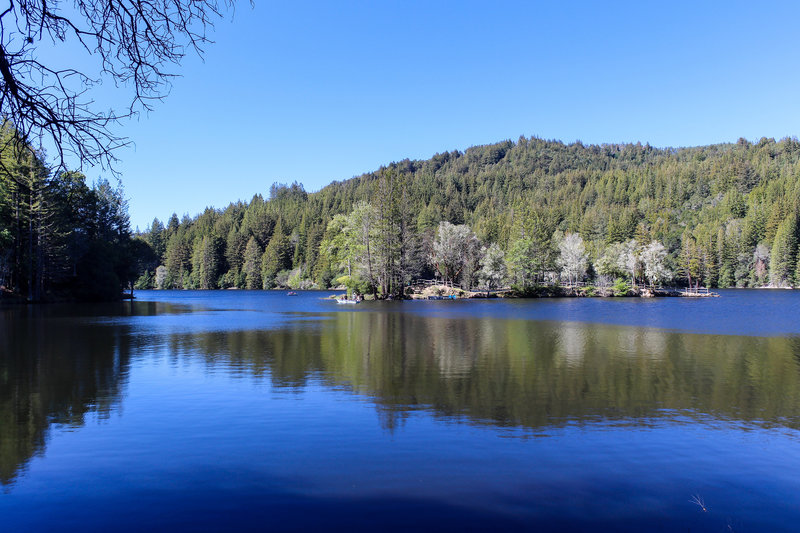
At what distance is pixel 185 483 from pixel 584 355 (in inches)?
686

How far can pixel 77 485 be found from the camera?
7742mm

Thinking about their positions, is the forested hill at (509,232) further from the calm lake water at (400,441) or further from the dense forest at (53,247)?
the calm lake water at (400,441)

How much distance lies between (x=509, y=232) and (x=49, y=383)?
115166 millimetres

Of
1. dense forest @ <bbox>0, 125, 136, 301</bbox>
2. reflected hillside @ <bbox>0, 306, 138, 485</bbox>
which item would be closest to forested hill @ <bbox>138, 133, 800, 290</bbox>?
dense forest @ <bbox>0, 125, 136, 301</bbox>

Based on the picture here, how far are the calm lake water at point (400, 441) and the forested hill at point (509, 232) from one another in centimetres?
6195

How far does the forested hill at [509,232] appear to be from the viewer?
86.8 m

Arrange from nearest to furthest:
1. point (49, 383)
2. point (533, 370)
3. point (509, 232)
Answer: point (49, 383) < point (533, 370) < point (509, 232)

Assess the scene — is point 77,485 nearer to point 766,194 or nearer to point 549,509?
point 549,509

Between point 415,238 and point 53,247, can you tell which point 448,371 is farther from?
point 415,238

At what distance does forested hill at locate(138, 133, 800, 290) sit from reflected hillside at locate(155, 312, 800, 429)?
52.5 meters

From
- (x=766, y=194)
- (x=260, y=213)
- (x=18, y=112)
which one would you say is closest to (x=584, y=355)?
(x=18, y=112)

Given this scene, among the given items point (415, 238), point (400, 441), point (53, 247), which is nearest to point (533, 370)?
point (400, 441)

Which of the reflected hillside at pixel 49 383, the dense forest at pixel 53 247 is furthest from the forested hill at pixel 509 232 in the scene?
the reflected hillside at pixel 49 383

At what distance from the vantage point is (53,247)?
57.5 m
